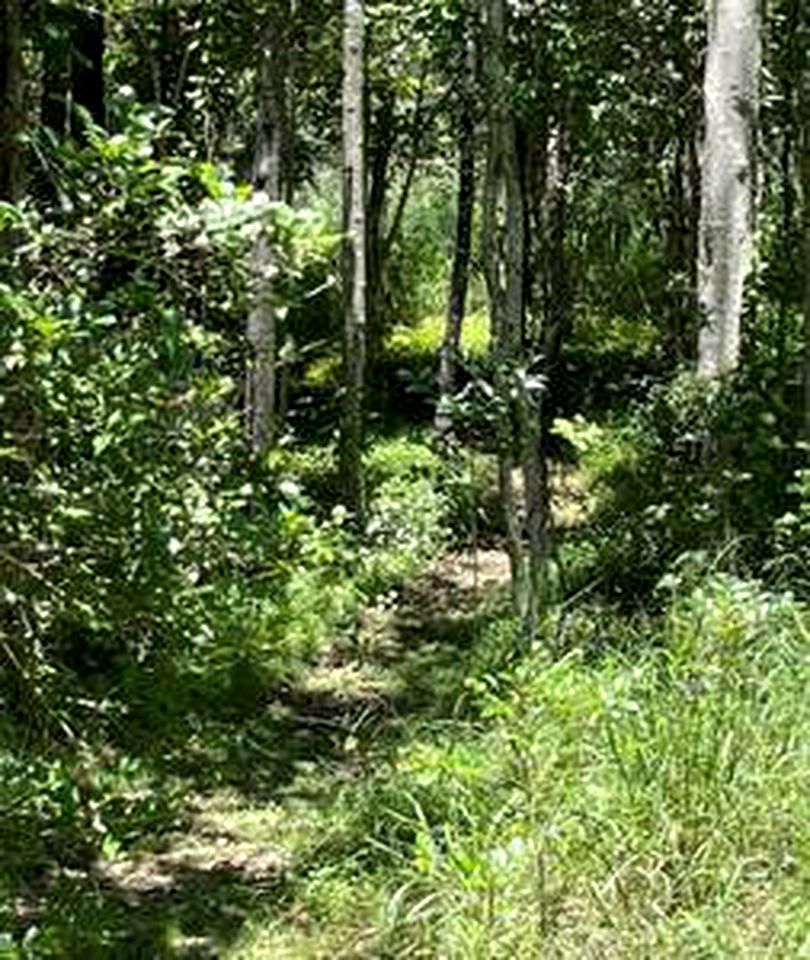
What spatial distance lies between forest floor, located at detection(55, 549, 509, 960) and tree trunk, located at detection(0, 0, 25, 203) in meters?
2.15

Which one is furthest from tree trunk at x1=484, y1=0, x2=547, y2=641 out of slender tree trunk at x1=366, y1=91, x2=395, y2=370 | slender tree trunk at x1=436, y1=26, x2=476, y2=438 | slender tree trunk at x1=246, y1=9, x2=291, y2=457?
slender tree trunk at x1=366, y1=91, x2=395, y2=370

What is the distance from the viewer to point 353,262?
10.7m

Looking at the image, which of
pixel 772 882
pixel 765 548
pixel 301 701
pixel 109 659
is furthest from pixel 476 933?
pixel 301 701

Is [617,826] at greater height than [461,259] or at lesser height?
lesser

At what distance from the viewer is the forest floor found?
510cm

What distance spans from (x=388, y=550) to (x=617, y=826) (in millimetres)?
6518

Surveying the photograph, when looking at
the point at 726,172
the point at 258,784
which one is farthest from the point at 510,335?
the point at 258,784

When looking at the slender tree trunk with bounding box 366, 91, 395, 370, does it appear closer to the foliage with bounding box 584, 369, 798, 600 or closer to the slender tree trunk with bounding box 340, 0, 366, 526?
the slender tree trunk with bounding box 340, 0, 366, 526

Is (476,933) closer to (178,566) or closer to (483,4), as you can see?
(178,566)

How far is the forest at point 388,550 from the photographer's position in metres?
3.37

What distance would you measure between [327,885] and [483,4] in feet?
14.4

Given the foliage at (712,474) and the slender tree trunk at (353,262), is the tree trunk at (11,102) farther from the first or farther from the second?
the slender tree trunk at (353,262)

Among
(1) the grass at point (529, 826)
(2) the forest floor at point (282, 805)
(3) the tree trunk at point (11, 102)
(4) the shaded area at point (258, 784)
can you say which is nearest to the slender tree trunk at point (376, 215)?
(4) the shaded area at point (258, 784)

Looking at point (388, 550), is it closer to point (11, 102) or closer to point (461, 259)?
point (461, 259)
